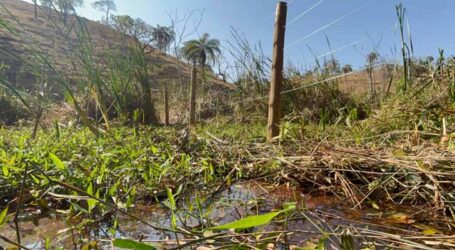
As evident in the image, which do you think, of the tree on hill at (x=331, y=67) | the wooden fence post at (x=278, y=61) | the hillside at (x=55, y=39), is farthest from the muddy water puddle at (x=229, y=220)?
the tree on hill at (x=331, y=67)

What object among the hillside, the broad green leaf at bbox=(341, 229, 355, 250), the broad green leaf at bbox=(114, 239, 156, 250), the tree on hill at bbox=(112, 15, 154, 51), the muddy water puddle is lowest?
the muddy water puddle

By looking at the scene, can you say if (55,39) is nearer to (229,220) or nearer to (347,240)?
(229,220)

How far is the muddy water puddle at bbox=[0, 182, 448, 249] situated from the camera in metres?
0.98

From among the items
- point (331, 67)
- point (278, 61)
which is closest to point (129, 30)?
point (278, 61)

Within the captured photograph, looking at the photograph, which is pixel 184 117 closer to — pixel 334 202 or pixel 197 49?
pixel 334 202

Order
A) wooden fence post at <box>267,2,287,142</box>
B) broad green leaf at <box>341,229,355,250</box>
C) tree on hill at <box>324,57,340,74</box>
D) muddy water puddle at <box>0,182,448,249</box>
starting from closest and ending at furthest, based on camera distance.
A: broad green leaf at <box>341,229,355,250</box>
muddy water puddle at <box>0,182,448,249</box>
wooden fence post at <box>267,2,287,142</box>
tree on hill at <box>324,57,340,74</box>

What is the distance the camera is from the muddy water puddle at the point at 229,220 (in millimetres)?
981

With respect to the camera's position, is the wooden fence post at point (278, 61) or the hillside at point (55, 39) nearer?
the hillside at point (55, 39)

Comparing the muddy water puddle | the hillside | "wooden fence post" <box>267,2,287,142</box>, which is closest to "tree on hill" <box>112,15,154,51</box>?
the hillside

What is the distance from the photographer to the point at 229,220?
1201 millimetres

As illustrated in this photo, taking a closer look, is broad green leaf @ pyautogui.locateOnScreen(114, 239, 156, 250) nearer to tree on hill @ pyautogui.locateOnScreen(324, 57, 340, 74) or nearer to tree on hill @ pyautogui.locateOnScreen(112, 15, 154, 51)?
tree on hill @ pyautogui.locateOnScreen(112, 15, 154, 51)

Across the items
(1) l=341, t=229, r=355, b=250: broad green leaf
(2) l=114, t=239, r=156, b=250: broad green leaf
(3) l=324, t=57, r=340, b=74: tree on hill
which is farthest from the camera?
(3) l=324, t=57, r=340, b=74: tree on hill

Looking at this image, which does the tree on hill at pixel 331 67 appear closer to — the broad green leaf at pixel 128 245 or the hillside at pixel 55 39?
the hillside at pixel 55 39

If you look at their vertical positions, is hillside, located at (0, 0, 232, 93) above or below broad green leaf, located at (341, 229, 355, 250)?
above
